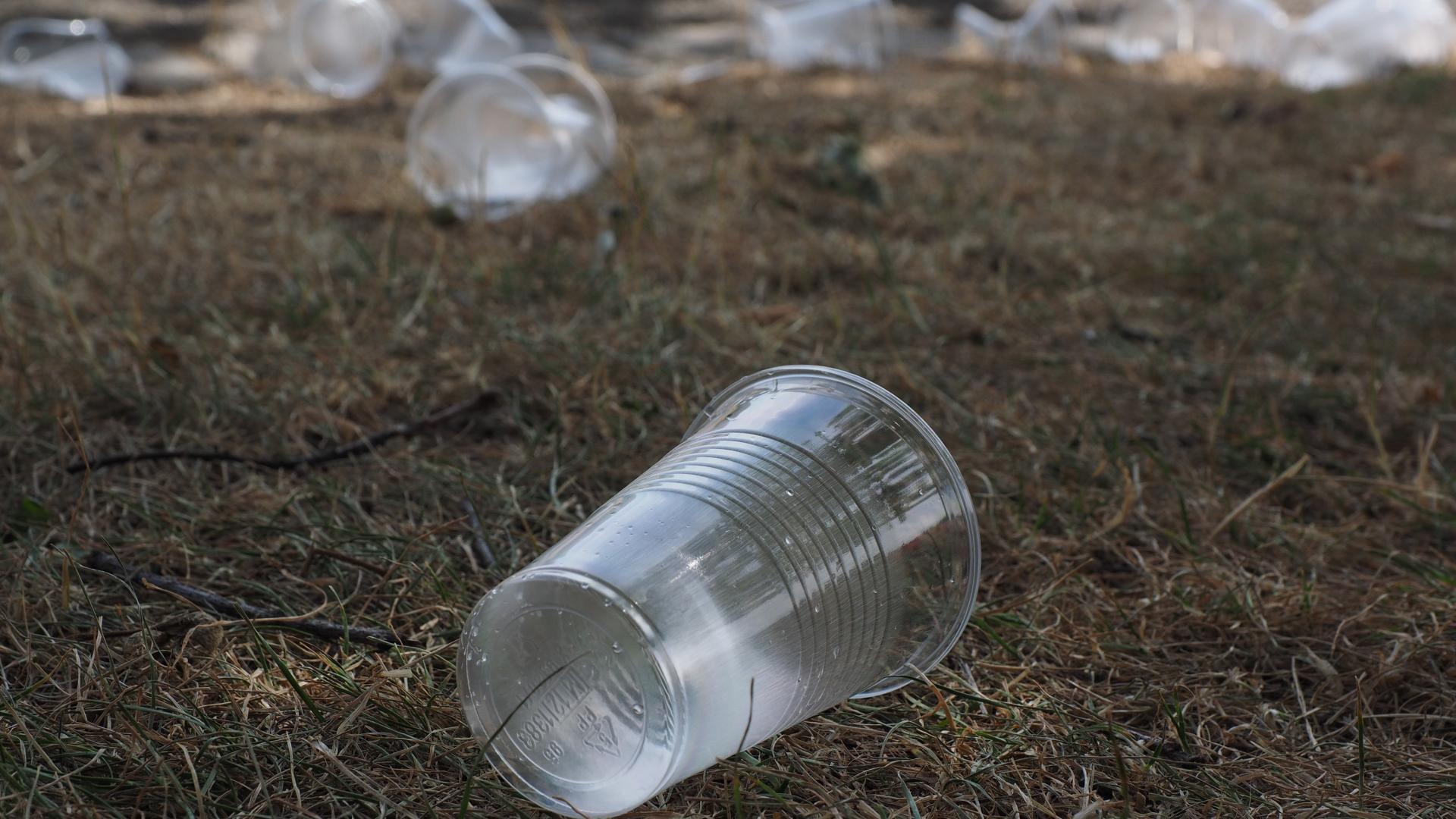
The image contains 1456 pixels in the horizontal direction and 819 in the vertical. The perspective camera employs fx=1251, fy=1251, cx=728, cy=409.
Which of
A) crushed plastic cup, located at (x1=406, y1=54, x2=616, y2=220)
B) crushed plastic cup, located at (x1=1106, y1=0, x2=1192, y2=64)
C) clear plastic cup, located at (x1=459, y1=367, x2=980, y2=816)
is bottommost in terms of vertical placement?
crushed plastic cup, located at (x1=1106, y1=0, x2=1192, y2=64)

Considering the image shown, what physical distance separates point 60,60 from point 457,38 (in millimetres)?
1516

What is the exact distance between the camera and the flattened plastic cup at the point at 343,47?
4.97 metres

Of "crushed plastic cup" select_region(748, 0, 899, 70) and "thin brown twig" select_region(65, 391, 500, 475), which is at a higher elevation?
"thin brown twig" select_region(65, 391, 500, 475)

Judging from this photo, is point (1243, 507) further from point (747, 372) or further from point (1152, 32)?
point (1152, 32)

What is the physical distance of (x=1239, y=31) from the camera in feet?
21.6

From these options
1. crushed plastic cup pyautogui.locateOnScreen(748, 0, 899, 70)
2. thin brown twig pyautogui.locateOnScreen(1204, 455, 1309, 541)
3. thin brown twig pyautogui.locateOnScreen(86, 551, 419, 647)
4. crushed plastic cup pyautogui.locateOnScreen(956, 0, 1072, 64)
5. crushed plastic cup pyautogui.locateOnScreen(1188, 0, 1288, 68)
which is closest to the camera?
thin brown twig pyautogui.locateOnScreen(86, 551, 419, 647)

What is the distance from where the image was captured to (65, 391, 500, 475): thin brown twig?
5.98 ft

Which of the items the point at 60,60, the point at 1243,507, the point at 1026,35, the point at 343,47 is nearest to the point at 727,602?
the point at 1243,507

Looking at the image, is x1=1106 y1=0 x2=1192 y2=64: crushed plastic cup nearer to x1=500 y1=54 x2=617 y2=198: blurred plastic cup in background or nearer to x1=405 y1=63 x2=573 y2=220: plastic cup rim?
x1=500 y1=54 x2=617 y2=198: blurred plastic cup in background

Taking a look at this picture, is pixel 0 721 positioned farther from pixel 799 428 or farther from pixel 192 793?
pixel 799 428

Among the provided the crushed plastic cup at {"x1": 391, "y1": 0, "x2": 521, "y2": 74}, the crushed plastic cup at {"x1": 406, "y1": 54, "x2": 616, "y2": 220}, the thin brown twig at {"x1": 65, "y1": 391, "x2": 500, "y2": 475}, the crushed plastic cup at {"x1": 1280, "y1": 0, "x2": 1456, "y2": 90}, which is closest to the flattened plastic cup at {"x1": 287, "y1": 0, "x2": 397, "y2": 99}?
the crushed plastic cup at {"x1": 391, "y1": 0, "x2": 521, "y2": 74}

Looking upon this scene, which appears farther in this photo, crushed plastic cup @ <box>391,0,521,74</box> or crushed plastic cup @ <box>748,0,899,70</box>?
crushed plastic cup @ <box>748,0,899,70</box>

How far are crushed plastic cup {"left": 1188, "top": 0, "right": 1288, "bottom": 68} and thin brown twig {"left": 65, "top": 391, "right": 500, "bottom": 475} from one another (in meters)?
5.55

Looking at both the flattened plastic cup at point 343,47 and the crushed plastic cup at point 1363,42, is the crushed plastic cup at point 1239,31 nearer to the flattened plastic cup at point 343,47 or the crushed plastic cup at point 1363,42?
the crushed plastic cup at point 1363,42
